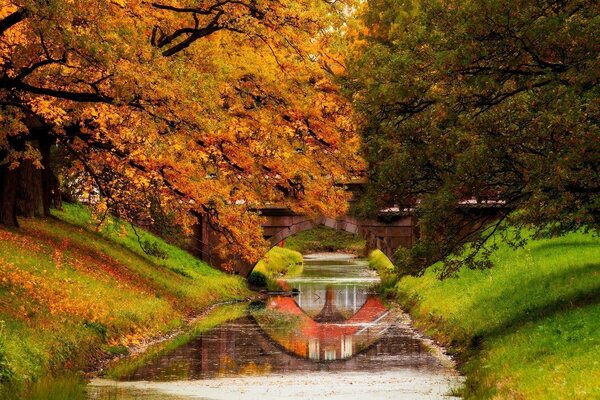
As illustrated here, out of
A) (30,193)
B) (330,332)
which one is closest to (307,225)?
(30,193)

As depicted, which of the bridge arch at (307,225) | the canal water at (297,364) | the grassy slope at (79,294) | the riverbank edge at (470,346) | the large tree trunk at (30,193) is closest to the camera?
the riverbank edge at (470,346)

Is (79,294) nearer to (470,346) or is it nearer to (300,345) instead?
(300,345)

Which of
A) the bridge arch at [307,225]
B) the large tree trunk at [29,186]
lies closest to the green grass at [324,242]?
the bridge arch at [307,225]

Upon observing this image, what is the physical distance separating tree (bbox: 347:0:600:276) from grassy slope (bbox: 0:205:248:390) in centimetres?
788

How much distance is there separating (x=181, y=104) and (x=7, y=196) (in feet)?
40.0

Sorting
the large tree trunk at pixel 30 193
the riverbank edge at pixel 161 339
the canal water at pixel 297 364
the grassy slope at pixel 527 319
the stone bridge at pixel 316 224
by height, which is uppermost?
the large tree trunk at pixel 30 193

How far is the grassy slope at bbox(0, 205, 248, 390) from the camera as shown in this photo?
19.7 metres

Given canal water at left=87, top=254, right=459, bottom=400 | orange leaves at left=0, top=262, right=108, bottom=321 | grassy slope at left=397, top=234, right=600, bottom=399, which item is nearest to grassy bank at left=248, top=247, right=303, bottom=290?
canal water at left=87, top=254, right=459, bottom=400

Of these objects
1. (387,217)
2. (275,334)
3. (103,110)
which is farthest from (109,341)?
(387,217)

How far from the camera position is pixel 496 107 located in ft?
64.7

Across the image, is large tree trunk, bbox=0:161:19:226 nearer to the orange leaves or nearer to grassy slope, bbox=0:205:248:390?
grassy slope, bbox=0:205:248:390

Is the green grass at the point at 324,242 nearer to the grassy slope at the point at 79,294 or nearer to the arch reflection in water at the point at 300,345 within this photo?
the grassy slope at the point at 79,294

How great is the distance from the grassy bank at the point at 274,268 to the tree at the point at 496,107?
27.7 meters

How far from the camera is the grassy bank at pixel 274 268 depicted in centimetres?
5188
